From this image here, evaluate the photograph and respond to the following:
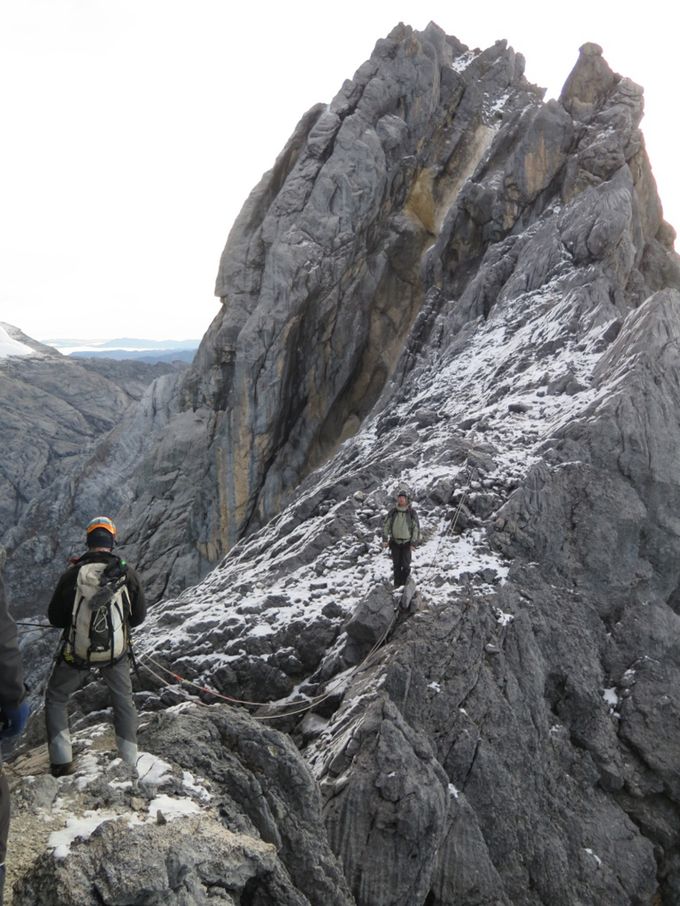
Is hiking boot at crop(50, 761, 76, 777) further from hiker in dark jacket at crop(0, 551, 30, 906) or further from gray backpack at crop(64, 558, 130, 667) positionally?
hiker in dark jacket at crop(0, 551, 30, 906)

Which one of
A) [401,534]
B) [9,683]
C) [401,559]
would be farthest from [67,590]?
[401,559]

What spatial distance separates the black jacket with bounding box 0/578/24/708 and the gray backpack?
74.9 inches

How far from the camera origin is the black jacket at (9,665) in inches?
184

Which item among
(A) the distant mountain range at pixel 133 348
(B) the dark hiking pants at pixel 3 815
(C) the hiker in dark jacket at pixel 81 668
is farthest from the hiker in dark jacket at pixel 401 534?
(A) the distant mountain range at pixel 133 348

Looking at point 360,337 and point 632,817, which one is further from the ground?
point 360,337

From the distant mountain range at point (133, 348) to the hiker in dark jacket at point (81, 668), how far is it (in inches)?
3982

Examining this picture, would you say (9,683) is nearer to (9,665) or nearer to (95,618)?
(9,665)

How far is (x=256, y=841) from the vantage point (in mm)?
6840

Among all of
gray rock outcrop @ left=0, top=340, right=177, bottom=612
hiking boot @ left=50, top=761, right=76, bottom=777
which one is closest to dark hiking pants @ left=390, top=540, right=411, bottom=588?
hiking boot @ left=50, top=761, right=76, bottom=777

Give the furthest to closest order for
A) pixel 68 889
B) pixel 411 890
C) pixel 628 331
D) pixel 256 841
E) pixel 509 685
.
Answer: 1. pixel 628 331
2. pixel 509 685
3. pixel 411 890
4. pixel 256 841
5. pixel 68 889

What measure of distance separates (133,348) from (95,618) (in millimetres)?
119194

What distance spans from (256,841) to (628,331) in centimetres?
1540

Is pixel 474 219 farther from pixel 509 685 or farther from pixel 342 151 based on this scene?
pixel 509 685

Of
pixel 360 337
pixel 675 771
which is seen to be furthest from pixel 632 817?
pixel 360 337
